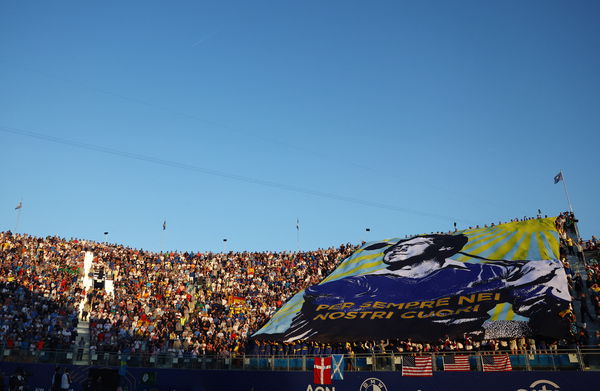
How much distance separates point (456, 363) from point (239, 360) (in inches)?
508

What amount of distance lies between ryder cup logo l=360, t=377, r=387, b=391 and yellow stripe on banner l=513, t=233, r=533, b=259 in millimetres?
15666

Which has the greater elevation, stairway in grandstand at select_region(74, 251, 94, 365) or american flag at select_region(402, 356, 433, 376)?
stairway in grandstand at select_region(74, 251, 94, 365)

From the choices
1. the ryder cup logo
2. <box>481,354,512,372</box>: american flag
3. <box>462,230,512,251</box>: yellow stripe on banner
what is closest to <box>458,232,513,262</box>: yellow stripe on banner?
<box>462,230,512,251</box>: yellow stripe on banner

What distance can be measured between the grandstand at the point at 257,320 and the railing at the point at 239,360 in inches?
2.4

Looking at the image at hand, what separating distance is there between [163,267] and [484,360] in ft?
114

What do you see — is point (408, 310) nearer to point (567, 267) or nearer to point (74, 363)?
point (567, 267)

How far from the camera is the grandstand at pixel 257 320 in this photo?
996 inches

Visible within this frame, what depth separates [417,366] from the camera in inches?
914

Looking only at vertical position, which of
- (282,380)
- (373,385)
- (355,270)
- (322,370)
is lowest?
(373,385)

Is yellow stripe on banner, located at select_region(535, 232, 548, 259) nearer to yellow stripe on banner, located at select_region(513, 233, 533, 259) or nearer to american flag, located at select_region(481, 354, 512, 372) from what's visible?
yellow stripe on banner, located at select_region(513, 233, 533, 259)

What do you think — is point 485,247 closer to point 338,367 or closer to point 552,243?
point 552,243

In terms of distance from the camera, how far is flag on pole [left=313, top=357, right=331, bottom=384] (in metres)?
25.1

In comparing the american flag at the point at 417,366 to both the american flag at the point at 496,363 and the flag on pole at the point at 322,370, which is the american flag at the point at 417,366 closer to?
the american flag at the point at 496,363

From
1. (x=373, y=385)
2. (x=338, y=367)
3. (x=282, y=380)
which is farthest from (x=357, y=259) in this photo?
(x=373, y=385)
